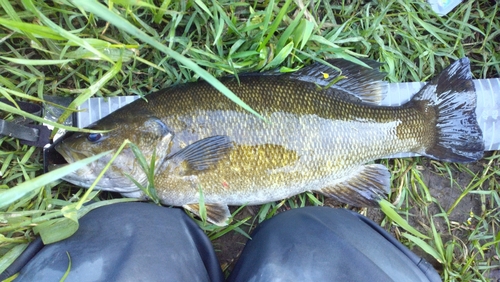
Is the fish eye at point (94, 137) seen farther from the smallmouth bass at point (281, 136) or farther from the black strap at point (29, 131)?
the black strap at point (29, 131)

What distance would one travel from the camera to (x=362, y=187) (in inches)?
87.5

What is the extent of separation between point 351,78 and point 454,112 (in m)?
0.64

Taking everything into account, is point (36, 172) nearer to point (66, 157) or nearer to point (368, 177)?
point (66, 157)

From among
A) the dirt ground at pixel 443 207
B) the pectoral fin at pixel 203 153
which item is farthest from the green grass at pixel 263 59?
the pectoral fin at pixel 203 153

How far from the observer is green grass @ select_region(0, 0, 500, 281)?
1914mm

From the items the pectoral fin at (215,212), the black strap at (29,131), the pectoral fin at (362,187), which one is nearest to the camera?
the black strap at (29,131)

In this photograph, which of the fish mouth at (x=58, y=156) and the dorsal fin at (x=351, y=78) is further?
the dorsal fin at (x=351, y=78)

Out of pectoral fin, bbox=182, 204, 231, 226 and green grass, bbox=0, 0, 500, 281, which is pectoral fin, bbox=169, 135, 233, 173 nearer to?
pectoral fin, bbox=182, 204, 231, 226

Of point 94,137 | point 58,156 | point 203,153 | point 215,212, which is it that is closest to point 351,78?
point 203,153

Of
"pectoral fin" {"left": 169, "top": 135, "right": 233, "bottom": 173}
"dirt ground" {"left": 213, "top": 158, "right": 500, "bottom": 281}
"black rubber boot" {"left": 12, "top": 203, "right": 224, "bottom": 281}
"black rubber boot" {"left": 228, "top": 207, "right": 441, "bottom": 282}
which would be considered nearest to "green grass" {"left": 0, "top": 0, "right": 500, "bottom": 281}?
"dirt ground" {"left": 213, "top": 158, "right": 500, "bottom": 281}

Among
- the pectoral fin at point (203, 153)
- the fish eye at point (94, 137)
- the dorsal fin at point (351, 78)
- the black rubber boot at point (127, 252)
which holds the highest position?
the dorsal fin at point (351, 78)

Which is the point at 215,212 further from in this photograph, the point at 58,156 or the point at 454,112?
the point at 454,112

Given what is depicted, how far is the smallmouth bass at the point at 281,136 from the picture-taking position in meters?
1.96

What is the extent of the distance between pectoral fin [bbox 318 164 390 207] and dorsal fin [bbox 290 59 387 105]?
16.2 inches
